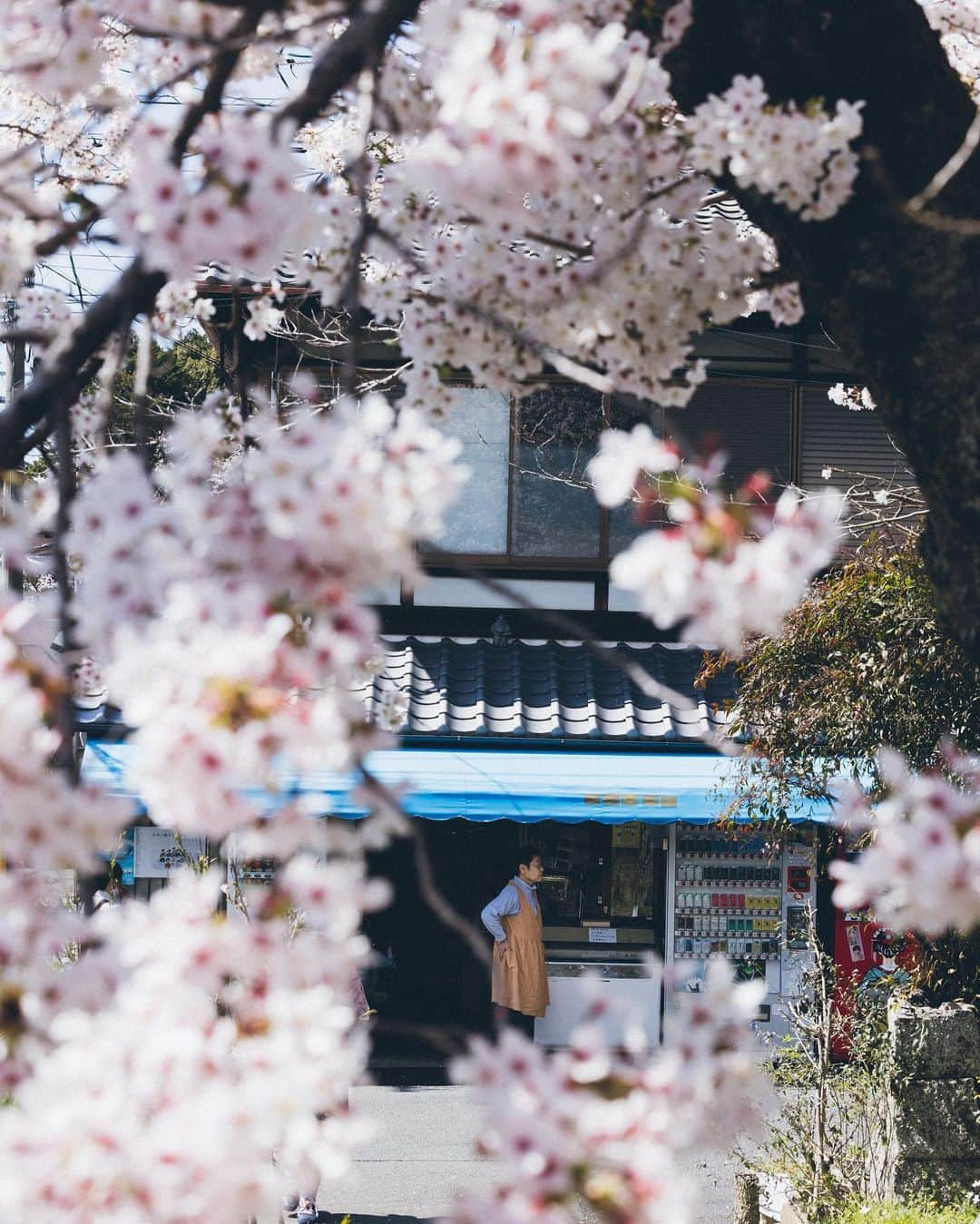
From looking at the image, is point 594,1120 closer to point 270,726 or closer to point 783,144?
point 270,726

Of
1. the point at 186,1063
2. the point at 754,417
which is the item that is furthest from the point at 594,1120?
the point at 754,417

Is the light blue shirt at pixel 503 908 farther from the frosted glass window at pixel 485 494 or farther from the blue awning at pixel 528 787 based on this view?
the frosted glass window at pixel 485 494

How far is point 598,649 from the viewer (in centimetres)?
228

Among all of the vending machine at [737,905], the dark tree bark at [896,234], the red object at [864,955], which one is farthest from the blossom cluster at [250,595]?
the vending machine at [737,905]

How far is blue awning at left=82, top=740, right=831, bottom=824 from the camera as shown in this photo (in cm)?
991

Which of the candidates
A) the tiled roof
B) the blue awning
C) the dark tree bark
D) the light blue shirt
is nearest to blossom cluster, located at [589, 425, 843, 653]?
the dark tree bark

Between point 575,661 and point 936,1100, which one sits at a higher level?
point 575,661

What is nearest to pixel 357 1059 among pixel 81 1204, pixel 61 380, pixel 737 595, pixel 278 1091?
pixel 278 1091

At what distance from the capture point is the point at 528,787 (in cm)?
1013

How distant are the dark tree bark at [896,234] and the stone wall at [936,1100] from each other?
4343 millimetres

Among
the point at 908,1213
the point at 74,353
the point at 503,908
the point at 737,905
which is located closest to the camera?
the point at 74,353

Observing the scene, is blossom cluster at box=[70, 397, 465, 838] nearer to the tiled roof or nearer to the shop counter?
the tiled roof

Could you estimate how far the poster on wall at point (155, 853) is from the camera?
1140 centimetres

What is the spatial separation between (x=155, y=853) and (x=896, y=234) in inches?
393
